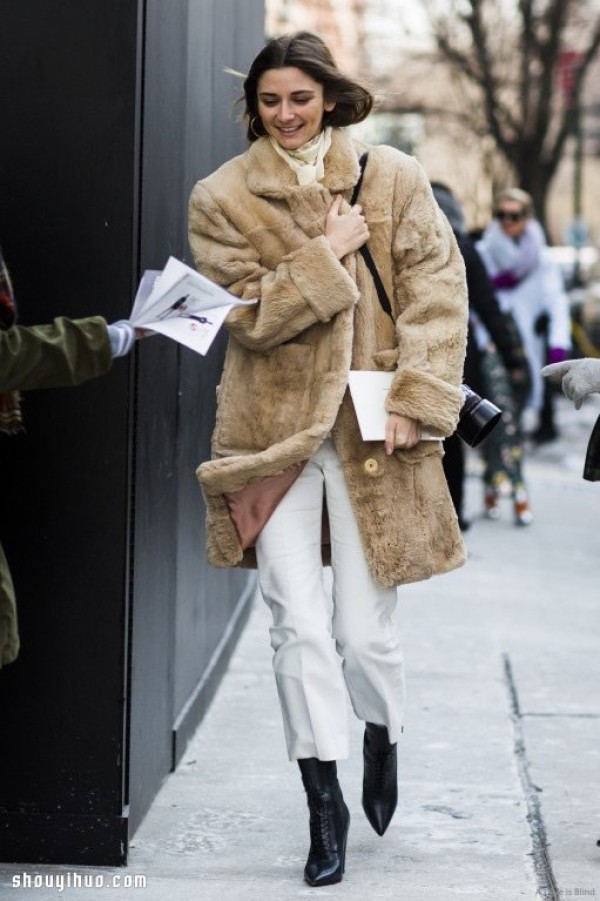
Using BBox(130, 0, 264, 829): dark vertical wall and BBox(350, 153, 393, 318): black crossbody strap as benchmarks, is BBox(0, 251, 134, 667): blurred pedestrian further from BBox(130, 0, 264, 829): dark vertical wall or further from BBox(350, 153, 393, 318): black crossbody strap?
BBox(350, 153, 393, 318): black crossbody strap

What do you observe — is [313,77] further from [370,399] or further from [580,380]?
[580,380]

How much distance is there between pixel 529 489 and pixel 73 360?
949 cm

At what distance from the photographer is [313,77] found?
4387 millimetres

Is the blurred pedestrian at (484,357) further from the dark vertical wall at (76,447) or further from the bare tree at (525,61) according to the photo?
the bare tree at (525,61)

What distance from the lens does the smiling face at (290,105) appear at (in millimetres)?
4367

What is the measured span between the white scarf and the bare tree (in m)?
17.1

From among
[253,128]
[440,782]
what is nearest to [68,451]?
[253,128]

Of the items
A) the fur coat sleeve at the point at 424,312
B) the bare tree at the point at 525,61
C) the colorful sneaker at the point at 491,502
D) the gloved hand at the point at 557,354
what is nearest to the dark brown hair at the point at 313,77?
the fur coat sleeve at the point at 424,312

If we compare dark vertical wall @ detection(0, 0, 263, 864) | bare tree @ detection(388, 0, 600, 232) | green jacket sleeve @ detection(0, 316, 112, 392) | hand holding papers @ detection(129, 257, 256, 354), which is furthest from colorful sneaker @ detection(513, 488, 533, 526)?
bare tree @ detection(388, 0, 600, 232)

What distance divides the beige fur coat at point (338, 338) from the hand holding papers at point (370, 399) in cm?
4

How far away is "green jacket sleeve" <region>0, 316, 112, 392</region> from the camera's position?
354cm

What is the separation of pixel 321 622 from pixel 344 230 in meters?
1.01

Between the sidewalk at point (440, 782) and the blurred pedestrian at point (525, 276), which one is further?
the blurred pedestrian at point (525, 276)

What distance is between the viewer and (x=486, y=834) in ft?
15.7
